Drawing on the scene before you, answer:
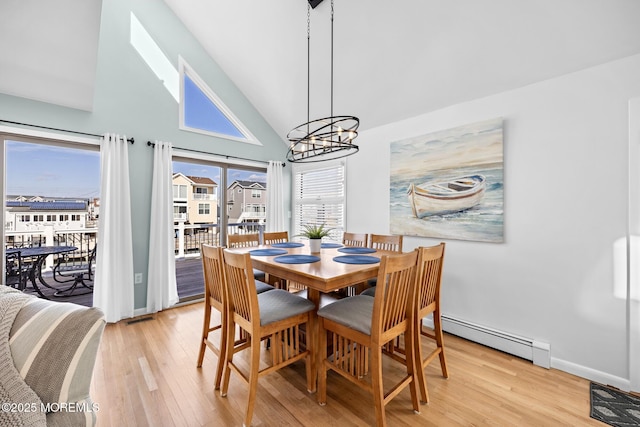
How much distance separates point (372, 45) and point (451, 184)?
1622 millimetres

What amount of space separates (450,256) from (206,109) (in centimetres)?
377

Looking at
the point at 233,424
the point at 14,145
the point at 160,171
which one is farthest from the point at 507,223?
the point at 14,145

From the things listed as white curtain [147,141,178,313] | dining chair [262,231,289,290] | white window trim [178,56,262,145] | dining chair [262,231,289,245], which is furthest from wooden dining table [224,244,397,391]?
white window trim [178,56,262,145]

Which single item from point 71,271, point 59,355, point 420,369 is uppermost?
point 59,355

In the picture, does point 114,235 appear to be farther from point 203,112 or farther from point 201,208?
point 203,112

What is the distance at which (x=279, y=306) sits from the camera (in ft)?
5.96

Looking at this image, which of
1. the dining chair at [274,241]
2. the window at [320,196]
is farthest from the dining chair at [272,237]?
the window at [320,196]

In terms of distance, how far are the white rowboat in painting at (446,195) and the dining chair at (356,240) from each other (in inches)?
25.7

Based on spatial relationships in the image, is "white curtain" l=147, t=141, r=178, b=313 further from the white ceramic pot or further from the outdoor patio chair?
the white ceramic pot

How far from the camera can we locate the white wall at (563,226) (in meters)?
1.88

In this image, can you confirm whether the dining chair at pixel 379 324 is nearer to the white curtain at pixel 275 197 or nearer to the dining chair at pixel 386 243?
the dining chair at pixel 386 243

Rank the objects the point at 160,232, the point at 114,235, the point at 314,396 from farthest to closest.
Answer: the point at 160,232
the point at 114,235
the point at 314,396

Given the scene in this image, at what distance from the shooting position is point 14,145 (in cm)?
260

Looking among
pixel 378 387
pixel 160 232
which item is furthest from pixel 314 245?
pixel 160 232
